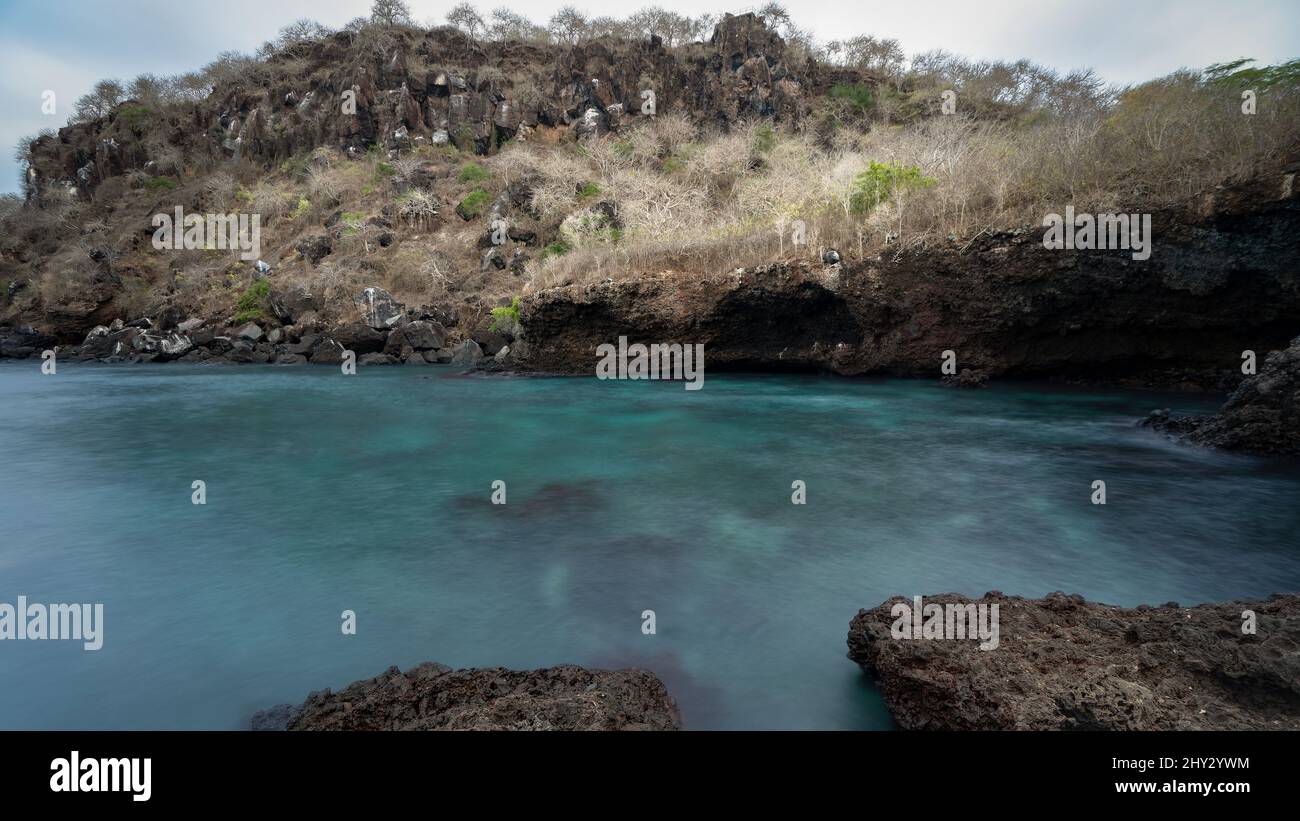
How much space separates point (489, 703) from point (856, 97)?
140 ft

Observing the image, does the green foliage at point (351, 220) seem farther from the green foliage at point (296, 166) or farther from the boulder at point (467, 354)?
the boulder at point (467, 354)

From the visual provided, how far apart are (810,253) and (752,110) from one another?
26.6 m

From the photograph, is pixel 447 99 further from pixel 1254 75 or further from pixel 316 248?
pixel 1254 75

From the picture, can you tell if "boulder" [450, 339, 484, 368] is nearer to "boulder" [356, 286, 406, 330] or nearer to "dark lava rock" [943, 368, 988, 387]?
"boulder" [356, 286, 406, 330]

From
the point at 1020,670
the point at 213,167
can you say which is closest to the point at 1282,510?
the point at 1020,670

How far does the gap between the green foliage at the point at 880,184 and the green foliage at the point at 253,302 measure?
984 inches

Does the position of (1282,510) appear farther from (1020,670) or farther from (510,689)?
(510,689)

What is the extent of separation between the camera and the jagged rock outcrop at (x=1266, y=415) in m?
7.46

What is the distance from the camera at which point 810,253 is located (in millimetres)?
14797

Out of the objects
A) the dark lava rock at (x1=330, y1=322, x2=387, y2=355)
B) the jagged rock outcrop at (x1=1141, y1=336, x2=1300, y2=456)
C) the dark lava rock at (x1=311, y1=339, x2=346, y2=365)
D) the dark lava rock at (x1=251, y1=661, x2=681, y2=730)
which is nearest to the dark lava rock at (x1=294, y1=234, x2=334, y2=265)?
the dark lava rock at (x1=311, y1=339, x2=346, y2=365)

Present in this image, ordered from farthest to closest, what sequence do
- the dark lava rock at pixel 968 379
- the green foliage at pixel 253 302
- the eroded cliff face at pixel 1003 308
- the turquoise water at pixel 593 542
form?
the green foliage at pixel 253 302
the dark lava rock at pixel 968 379
the eroded cliff face at pixel 1003 308
the turquoise water at pixel 593 542

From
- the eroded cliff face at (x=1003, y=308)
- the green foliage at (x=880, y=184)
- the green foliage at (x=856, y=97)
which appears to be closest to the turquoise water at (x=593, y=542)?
the eroded cliff face at (x=1003, y=308)

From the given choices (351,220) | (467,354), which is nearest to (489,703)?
(467,354)

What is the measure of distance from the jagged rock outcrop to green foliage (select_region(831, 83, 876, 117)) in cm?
3327
